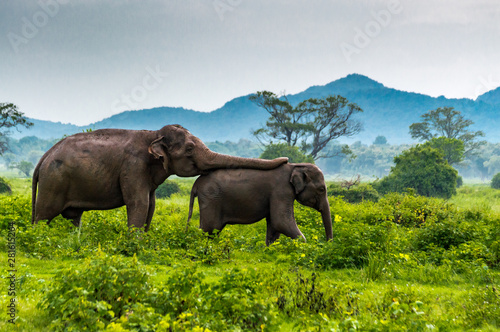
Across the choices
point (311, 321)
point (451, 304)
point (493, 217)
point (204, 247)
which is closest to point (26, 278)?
point (204, 247)

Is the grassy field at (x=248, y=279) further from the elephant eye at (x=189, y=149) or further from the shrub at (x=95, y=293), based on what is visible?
the elephant eye at (x=189, y=149)

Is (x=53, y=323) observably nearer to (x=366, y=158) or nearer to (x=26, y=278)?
(x=26, y=278)

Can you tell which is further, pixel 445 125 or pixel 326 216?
pixel 445 125

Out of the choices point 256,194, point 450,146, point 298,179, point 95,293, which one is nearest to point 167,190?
point 256,194

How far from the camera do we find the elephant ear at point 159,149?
9367 mm

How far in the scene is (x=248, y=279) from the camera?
17.5 ft

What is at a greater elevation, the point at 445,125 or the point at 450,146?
the point at 445,125

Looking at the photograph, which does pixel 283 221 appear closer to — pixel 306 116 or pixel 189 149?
pixel 189 149

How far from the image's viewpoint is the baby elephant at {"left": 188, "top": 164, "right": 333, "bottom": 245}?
31.5 feet

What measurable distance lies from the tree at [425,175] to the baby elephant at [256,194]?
78.0ft

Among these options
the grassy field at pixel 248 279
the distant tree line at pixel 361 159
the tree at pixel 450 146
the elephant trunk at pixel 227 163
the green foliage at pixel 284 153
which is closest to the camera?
the grassy field at pixel 248 279

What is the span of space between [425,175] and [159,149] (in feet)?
87.7

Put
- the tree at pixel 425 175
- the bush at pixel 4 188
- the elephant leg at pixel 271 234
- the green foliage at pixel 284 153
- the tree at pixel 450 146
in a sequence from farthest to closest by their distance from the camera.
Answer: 1. the tree at pixel 450 146
2. the green foliage at pixel 284 153
3. the tree at pixel 425 175
4. the bush at pixel 4 188
5. the elephant leg at pixel 271 234

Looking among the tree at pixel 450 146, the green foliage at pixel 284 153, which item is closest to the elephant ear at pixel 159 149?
the green foliage at pixel 284 153
